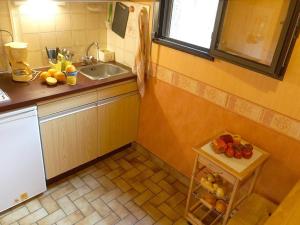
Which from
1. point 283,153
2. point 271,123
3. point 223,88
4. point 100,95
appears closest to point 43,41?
point 100,95

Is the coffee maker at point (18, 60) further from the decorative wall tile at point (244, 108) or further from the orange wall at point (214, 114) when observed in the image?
the decorative wall tile at point (244, 108)

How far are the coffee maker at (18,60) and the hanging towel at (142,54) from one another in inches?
33.7

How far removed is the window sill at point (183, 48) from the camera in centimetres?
179

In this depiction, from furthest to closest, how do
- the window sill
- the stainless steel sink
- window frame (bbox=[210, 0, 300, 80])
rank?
the stainless steel sink < the window sill < window frame (bbox=[210, 0, 300, 80])

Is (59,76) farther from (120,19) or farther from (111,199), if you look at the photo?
(111,199)

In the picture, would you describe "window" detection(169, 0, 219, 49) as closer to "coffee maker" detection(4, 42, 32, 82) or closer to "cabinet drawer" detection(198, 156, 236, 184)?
"cabinet drawer" detection(198, 156, 236, 184)

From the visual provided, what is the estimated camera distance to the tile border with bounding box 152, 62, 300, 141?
5.13 feet

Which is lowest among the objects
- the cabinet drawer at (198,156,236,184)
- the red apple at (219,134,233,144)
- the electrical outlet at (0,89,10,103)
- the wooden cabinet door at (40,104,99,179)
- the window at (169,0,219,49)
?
the wooden cabinet door at (40,104,99,179)

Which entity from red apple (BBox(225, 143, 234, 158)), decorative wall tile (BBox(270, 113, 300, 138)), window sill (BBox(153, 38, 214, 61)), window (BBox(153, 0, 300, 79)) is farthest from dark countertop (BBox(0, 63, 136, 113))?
decorative wall tile (BBox(270, 113, 300, 138))

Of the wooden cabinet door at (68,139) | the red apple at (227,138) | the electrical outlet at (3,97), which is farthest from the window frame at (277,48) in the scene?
the electrical outlet at (3,97)

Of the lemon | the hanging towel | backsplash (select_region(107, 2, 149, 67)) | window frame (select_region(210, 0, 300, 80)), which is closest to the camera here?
window frame (select_region(210, 0, 300, 80))

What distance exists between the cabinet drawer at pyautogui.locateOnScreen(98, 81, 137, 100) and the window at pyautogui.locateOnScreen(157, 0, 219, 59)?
50 cm

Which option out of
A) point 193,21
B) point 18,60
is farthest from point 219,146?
point 18,60

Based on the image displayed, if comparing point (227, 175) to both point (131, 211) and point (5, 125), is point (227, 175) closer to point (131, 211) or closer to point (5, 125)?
point (131, 211)
